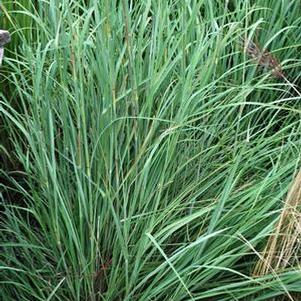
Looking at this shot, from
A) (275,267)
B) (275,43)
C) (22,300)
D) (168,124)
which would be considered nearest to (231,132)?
(168,124)

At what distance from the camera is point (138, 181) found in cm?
171

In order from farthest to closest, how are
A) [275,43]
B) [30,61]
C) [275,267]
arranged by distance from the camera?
[275,43] < [30,61] < [275,267]

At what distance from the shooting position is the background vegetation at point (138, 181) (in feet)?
5.44

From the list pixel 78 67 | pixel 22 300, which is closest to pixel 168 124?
pixel 78 67

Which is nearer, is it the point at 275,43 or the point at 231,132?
the point at 231,132

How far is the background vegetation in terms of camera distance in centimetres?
166

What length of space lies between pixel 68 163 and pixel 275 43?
86cm

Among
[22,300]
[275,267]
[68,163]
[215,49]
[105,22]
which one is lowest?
[22,300]

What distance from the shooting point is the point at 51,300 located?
1.74 meters

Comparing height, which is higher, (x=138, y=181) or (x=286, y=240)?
(x=138, y=181)

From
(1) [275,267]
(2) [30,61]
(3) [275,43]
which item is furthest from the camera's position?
(3) [275,43]

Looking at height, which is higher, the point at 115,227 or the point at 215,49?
the point at 215,49

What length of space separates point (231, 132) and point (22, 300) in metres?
0.68

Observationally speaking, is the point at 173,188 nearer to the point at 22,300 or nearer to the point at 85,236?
the point at 85,236
